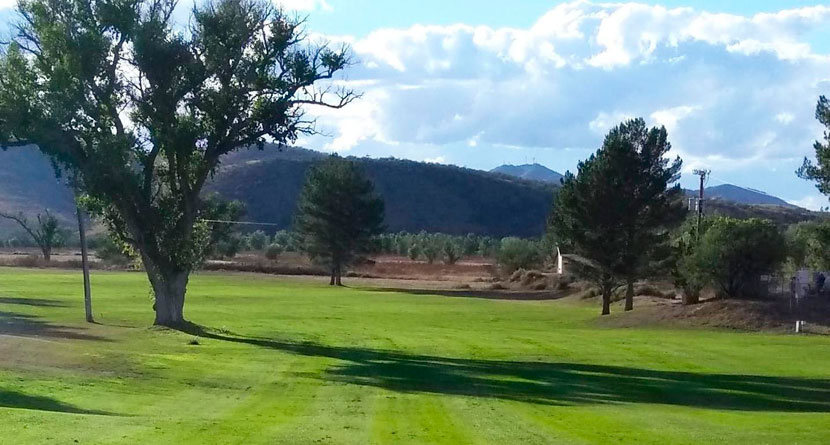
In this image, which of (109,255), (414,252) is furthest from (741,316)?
(414,252)

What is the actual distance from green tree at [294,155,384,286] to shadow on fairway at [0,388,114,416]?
276ft

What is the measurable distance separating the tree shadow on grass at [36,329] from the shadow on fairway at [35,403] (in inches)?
642

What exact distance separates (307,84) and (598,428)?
93.9 feet

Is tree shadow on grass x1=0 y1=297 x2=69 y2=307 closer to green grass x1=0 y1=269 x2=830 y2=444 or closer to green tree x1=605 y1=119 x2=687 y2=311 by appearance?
green grass x1=0 y1=269 x2=830 y2=444

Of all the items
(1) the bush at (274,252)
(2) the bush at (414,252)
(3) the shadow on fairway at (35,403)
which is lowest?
(3) the shadow on fairway at (35,403)

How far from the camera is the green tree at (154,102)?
4288cm

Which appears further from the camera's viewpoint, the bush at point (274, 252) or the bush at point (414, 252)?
the bush at point (414, 252)

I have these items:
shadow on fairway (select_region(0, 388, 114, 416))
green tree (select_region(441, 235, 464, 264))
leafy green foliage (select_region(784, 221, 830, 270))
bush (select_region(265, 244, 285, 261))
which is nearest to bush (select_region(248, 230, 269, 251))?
bush (select_region(265, 244, 285, 261))

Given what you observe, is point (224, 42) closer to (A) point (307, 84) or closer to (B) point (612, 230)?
(A) point (307, 84)

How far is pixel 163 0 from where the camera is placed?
46.0 metres

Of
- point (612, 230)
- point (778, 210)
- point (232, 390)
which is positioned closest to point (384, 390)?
point (232, 390)

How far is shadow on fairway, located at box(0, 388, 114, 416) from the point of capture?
20375mm

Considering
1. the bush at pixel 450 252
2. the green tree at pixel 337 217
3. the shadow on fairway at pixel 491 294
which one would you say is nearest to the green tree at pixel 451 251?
the bush at pixel 450 252

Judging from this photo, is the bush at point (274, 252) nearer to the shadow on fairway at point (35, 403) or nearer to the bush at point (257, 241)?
the bush at point (257, 241)
